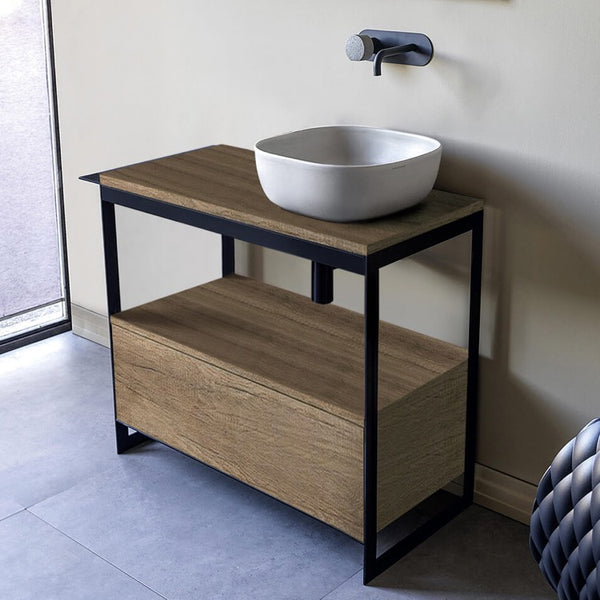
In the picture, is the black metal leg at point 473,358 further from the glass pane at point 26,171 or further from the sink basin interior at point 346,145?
the glass pane at point 26,171

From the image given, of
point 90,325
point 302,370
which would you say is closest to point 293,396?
point 302,370

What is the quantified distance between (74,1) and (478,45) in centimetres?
145

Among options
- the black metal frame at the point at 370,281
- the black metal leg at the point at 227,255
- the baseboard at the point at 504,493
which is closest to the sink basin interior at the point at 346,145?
the black metal frame at the point at 370,281

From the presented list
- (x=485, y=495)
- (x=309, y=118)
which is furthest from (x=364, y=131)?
(x=485, y=495)

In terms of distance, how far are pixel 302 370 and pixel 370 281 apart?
406 mm

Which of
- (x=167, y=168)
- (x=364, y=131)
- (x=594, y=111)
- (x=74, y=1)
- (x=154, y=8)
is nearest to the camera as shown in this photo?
(x=594, y=111)

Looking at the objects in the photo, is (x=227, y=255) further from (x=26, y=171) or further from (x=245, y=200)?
(x=26, y=171)

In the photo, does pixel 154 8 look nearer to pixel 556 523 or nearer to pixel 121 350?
pixel 121 350

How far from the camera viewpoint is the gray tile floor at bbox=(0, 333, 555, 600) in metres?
2.21

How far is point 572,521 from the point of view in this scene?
1.43m

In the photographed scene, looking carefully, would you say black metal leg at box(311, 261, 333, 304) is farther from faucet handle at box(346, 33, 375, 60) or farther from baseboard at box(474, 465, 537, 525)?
baseboard at box(474, 465, 537, 525)

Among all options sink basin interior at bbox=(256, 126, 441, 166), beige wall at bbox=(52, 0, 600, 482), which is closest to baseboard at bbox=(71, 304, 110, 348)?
beige wall at bbox=(52, 0, 600, 482)

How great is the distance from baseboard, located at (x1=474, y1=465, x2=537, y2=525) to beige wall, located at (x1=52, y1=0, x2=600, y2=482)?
0.03m

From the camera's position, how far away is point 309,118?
257 cm
